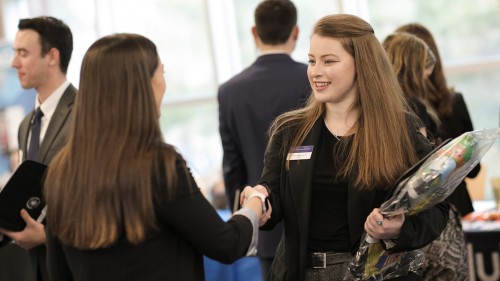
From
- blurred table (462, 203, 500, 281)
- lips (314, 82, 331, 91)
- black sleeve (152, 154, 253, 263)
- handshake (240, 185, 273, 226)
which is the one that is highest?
lips (314, 82, 331, 91)

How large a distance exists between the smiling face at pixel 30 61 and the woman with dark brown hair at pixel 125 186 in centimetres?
152

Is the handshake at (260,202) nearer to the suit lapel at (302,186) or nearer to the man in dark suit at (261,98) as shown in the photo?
the suit lapel at (302,186)

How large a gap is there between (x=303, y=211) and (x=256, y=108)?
1520 millimetres

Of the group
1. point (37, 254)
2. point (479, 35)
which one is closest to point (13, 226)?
point (37, 254)

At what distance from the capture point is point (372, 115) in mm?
2719

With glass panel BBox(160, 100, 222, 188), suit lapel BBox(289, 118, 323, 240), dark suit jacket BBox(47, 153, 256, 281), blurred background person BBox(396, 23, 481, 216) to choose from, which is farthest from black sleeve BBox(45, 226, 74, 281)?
glass panel BBox(160, 100, 222, 188)

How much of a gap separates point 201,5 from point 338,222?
19.6 feet

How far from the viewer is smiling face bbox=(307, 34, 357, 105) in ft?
8.91

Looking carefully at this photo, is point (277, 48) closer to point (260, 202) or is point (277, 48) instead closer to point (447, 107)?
point (447, 107)

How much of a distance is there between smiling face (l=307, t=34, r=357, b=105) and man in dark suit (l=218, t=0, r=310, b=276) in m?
1.28

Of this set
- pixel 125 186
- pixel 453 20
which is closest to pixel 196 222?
pixel 125 186

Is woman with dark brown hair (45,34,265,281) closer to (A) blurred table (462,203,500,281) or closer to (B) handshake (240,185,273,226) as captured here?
(B) handshake (240,185,273,226)

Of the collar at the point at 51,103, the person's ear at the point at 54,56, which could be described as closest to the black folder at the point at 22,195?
the collar at the point at 51,103

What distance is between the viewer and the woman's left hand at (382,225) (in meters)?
2.49
